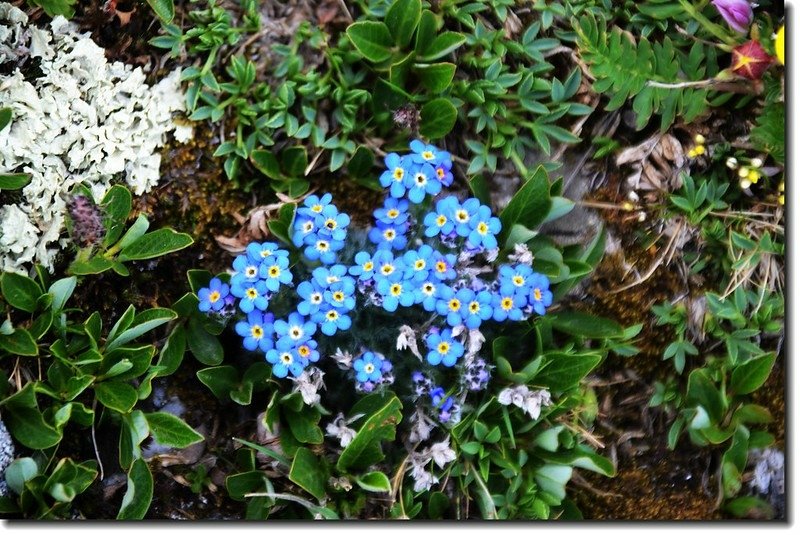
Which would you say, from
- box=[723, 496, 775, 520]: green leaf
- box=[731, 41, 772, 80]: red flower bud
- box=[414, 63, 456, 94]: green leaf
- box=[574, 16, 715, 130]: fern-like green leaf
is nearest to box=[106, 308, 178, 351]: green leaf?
box=[414, 63, 456, 94]: green leaf

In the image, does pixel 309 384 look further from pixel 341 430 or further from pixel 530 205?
pixel 530 205

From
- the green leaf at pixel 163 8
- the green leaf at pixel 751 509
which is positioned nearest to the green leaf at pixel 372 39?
the green leaf at pixel 163 8

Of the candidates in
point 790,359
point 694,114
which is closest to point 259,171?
point 694,114

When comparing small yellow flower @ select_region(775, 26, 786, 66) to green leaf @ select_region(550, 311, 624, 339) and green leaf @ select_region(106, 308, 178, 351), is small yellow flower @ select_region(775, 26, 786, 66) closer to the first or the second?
green leaf @ select_region(550, 311, 624, 339)

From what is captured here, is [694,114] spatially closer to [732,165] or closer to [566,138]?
[732,165]

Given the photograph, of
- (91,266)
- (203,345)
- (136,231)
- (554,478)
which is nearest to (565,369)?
(554,478)

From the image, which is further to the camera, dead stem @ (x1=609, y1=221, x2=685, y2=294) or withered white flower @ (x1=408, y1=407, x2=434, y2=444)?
dead stem @ (x1=609, y1=221, x2=685, y2=294)
